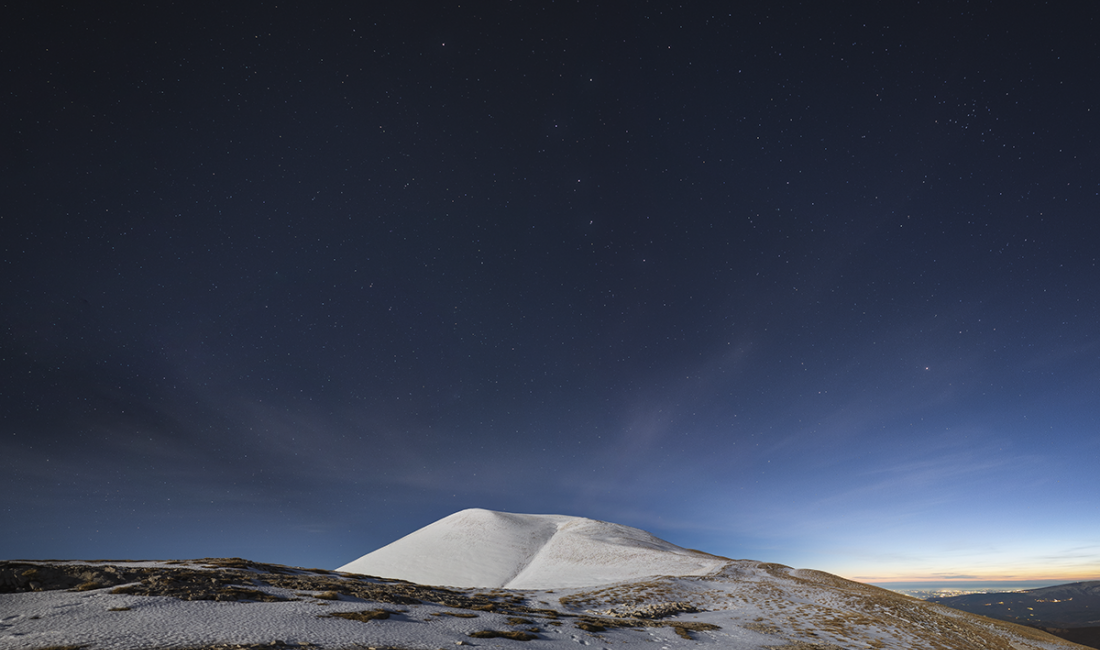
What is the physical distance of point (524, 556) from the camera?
55.6 metres

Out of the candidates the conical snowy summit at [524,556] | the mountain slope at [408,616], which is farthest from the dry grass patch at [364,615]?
the conical snowy summit at [524,556]

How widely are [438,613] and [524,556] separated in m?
44.3

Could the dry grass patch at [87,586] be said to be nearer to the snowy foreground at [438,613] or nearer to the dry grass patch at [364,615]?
the snowy foreground at [438,613]

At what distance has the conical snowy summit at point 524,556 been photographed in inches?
1668

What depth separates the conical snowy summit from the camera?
139 ft

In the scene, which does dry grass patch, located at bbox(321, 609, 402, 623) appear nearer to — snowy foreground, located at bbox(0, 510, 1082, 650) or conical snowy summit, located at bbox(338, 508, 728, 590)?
snowy foreground, located at bbox(0, 510, 1082, 650)

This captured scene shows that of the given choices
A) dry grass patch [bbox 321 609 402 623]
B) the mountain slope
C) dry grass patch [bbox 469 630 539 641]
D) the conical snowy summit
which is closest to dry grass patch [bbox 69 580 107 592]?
the mountain slope

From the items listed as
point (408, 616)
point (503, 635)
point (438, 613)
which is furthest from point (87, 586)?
point (503, 635)

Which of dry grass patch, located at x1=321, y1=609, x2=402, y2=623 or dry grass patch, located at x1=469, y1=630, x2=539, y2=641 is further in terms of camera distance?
dry grass patch, located at x1=469, y1=630, x2=539, y2=641

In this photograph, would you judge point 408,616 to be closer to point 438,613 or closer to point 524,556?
point 438,613

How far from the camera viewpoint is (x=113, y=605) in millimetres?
11328

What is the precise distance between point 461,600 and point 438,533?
51133 millimetres

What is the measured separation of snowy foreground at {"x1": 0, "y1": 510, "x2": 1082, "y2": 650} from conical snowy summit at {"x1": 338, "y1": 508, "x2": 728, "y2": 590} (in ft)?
21.8

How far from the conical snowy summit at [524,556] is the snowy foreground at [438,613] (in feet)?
21.8
